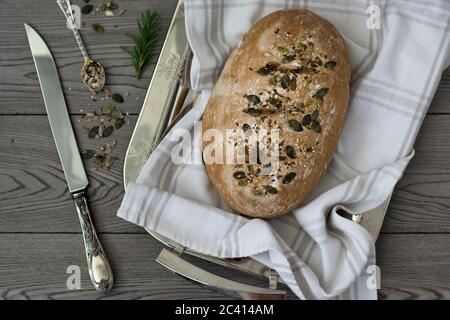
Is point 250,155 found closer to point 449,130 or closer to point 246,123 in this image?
point 246,123

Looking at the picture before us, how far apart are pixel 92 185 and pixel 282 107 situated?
408 millimetres

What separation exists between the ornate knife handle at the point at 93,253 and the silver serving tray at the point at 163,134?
10cm

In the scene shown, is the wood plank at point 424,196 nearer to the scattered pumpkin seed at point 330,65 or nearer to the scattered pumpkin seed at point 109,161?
the scattered pumpkin seed at point 330,65

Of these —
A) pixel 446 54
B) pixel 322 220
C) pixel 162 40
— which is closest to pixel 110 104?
pixel 162 40

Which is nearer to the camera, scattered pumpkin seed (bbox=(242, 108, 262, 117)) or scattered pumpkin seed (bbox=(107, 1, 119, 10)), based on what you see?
scattered pumpkin seed (bbox=(242, 108, 262, 117))

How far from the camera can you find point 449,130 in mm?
895

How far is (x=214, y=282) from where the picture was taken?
834 millimetres

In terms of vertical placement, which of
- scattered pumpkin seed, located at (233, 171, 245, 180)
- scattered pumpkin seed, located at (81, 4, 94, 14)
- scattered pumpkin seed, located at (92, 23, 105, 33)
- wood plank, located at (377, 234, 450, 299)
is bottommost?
wood plank, located at (377, 234, 450, 299)

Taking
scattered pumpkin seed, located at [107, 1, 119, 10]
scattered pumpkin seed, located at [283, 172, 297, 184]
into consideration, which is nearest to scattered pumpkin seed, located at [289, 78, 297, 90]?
scattered pumpkin seed, located at [283, 172, 297, 184]

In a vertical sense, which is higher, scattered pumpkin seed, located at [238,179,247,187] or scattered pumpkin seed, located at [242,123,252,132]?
scattered pumpkin seed, located at [242,123,252,132]

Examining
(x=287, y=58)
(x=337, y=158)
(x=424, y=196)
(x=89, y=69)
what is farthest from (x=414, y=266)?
(x=89, y=69)

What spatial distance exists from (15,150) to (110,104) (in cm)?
21

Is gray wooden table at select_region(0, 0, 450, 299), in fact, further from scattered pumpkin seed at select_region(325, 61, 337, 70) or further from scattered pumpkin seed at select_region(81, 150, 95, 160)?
scattered pumpkin seed at select_region(325, 61, 337, 70)

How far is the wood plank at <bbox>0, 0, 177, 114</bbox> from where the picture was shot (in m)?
0.90
